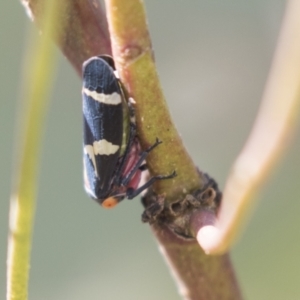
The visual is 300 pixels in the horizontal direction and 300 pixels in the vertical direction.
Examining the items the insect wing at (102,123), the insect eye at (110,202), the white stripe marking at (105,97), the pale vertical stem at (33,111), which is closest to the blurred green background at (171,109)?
the insect eye at (110,202)

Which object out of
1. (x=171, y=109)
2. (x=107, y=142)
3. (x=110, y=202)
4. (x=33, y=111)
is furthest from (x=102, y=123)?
(x=171, y=109)

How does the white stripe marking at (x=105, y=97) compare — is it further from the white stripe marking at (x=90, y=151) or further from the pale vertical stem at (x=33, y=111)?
the pale vertical stem at (x=33, y=111)

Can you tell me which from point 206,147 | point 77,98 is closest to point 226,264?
point 206,147

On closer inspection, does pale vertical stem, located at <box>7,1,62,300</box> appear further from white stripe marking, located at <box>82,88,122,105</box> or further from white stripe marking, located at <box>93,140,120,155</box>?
white stripe marking, located at <box>93,140,120,155</box>

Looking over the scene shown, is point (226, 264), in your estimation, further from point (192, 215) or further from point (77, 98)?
point (77, 98)

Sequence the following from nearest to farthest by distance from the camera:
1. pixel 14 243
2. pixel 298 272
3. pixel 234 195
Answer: pixel 234 195, pixel 14 243, pixel 298 272

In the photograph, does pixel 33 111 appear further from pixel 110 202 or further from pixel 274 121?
pixel 110 202

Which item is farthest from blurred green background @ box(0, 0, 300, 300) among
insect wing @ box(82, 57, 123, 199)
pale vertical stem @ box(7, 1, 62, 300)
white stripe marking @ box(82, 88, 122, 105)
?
pale vertical stem @ box(7, 1, 62, 300)
